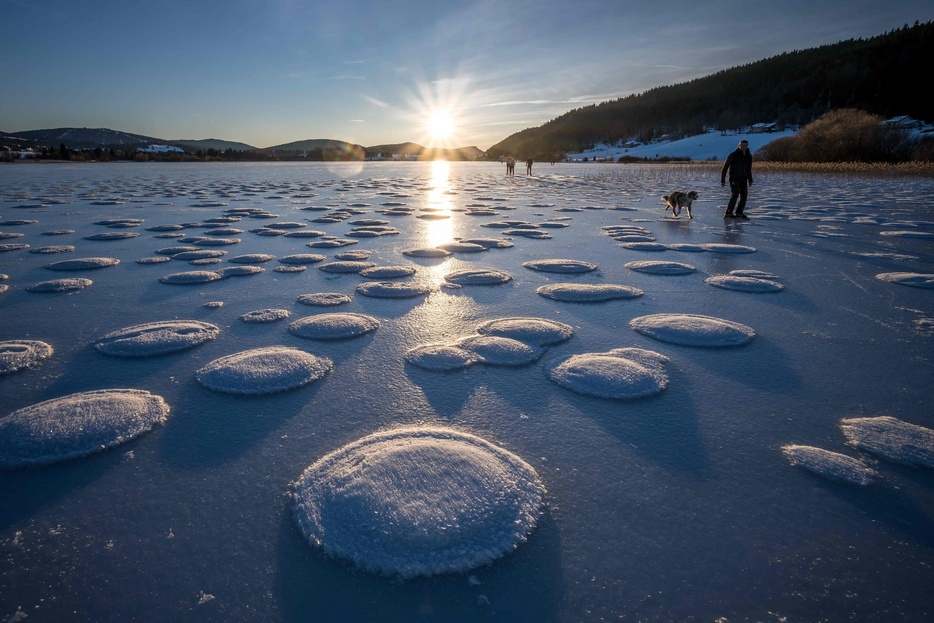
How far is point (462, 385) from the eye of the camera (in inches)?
81.2

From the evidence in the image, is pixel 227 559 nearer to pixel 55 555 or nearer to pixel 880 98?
pixel 55 555

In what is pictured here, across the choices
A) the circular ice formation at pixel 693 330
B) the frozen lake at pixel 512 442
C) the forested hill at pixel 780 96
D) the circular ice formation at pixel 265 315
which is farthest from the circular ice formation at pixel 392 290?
the forested hill at pixel 780 96

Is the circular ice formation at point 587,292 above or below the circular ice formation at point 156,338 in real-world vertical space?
above

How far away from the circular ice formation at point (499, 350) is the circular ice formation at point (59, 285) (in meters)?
3.44

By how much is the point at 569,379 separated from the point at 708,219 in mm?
8264

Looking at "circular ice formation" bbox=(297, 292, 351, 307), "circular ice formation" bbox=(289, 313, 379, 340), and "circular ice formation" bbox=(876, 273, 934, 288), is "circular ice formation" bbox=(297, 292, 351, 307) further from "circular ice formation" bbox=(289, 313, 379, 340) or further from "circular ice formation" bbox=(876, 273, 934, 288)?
"circular ice formation" bbox=(876, 273, 934, 288)

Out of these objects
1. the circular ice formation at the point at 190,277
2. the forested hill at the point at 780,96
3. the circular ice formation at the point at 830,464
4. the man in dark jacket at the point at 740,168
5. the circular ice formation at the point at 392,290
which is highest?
the forested hill at the point at 780,96

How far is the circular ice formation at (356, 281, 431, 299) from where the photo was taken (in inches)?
137

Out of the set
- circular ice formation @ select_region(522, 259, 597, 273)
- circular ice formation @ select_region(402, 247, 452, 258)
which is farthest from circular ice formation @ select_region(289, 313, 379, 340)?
circular ice formation @ select_region(402, 247, 452, 258)

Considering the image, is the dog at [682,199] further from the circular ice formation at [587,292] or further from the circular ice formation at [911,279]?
the circular ice formation at [587,292]

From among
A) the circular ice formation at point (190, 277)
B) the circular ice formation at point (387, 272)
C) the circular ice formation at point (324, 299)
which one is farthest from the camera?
the circular ice formation at point (387, 272)

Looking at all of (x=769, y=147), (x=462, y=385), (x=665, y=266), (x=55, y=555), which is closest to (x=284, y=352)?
(x=462, y=385)

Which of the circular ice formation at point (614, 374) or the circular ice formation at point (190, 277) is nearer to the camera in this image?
the circular ice formation at point (614, 374)

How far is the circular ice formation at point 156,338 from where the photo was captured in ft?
7.91
